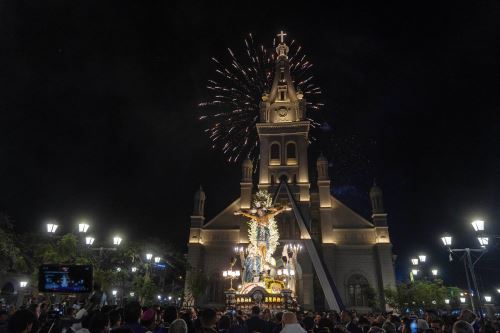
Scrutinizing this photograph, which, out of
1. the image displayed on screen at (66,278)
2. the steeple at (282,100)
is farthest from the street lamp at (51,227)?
the steeple at (282,100)

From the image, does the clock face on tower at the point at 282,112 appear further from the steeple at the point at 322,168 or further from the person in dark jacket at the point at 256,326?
the person in dark jacket at the point at 256,326

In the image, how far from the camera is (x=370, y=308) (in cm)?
3688

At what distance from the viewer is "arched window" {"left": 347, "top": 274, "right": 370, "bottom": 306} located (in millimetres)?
37812

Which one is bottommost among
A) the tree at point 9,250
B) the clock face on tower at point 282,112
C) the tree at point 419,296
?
the tree at point 419,296

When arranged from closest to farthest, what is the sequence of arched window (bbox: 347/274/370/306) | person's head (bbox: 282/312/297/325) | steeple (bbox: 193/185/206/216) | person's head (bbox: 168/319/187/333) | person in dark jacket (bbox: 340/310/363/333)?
person's head (bbox: 168/319/187/333)
person's head (bbox: 282/312/297/325)
person in dark jacket (bbox: 340/310/363/333)
arched window (bbox: 347/274/370/306)
steeple (bbox: 193/185/206/216)

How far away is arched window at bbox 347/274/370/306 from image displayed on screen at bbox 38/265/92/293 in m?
33.0

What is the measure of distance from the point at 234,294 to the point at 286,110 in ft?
105

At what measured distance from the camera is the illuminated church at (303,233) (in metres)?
38.0

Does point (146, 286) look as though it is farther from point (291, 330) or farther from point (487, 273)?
point (487, 273)

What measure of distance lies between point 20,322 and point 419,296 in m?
30.7

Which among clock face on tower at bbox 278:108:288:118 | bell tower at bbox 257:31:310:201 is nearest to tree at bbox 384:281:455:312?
bell tower at bbox 257:31:310:201

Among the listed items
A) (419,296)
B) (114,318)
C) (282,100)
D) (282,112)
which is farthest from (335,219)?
(114,318)

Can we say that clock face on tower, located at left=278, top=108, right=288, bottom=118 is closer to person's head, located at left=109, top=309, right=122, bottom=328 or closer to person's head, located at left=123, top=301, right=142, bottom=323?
person's head, located at left=109, top=309, right=122, bottom=328

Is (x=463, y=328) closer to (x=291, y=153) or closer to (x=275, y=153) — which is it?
(x=291, y=153)
